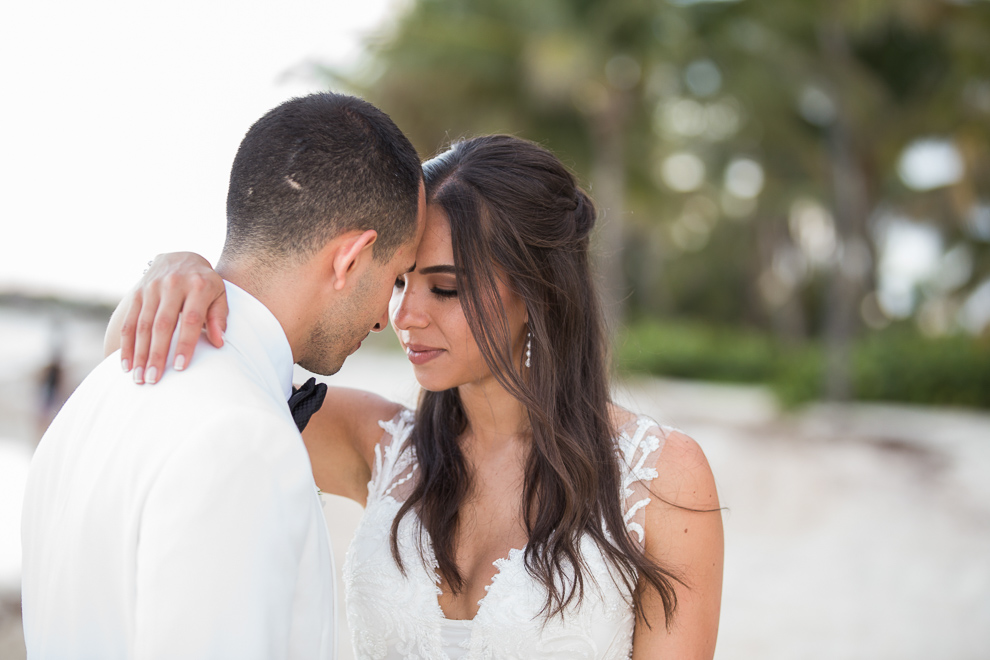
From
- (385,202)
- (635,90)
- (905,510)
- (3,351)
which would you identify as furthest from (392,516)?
(3,351)

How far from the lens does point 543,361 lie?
8.29ft

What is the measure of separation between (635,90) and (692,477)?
679 inches

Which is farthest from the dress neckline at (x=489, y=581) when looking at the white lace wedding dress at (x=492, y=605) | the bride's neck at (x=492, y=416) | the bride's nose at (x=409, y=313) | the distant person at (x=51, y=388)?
the distant person at (x=51, y=388)

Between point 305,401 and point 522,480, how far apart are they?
91cm

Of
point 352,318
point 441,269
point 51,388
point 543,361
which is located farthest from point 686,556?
point 51,388

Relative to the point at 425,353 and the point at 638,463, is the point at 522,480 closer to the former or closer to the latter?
the point at 638,463

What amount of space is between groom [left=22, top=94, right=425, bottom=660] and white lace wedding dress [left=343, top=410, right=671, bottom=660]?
876 millimetres

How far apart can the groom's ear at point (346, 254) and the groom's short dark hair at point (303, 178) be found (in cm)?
2

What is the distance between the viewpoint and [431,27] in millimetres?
18703

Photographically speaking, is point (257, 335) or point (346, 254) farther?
point (346, 254)

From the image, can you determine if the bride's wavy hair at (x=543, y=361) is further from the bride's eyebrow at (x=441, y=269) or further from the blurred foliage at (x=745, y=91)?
the blurred foliage at (x=745, y=91)

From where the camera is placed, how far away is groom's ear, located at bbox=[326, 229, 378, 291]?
65.7 inches

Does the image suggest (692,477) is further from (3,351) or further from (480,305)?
(3,351)

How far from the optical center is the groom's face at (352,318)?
1.74 metres
